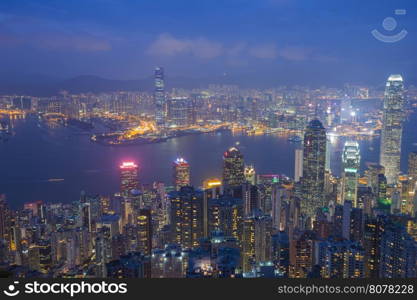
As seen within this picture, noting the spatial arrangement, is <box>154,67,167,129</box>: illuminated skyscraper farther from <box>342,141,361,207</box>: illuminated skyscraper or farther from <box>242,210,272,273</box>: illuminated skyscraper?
<box>342,141,361,207</box>: illuminated skyscraper

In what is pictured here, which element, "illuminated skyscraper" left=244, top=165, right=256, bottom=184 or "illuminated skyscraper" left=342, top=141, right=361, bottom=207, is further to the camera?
"illuminated skyscraper" left=244, top=165, right=256, bottom=184

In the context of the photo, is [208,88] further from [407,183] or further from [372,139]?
[372,139]

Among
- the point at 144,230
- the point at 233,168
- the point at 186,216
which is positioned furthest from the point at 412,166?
the point at 144,230

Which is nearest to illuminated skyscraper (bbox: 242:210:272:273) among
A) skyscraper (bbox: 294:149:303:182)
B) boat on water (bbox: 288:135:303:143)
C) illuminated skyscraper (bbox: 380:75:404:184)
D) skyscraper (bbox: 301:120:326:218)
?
skyscraper (bbox: 301:120:326:218)

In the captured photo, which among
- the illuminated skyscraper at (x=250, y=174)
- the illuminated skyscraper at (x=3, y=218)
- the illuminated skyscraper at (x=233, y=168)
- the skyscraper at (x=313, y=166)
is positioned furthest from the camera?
the illuminated skyscraper at (x=233, y=168)

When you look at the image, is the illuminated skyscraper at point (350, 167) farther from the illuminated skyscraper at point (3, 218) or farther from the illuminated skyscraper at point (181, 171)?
the illuminated skyscraper at point (3, 218)

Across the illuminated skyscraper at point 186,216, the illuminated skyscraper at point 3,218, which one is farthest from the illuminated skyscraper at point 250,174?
the illuminated skyscraper at point 3,218

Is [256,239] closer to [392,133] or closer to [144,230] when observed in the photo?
[144,230]
